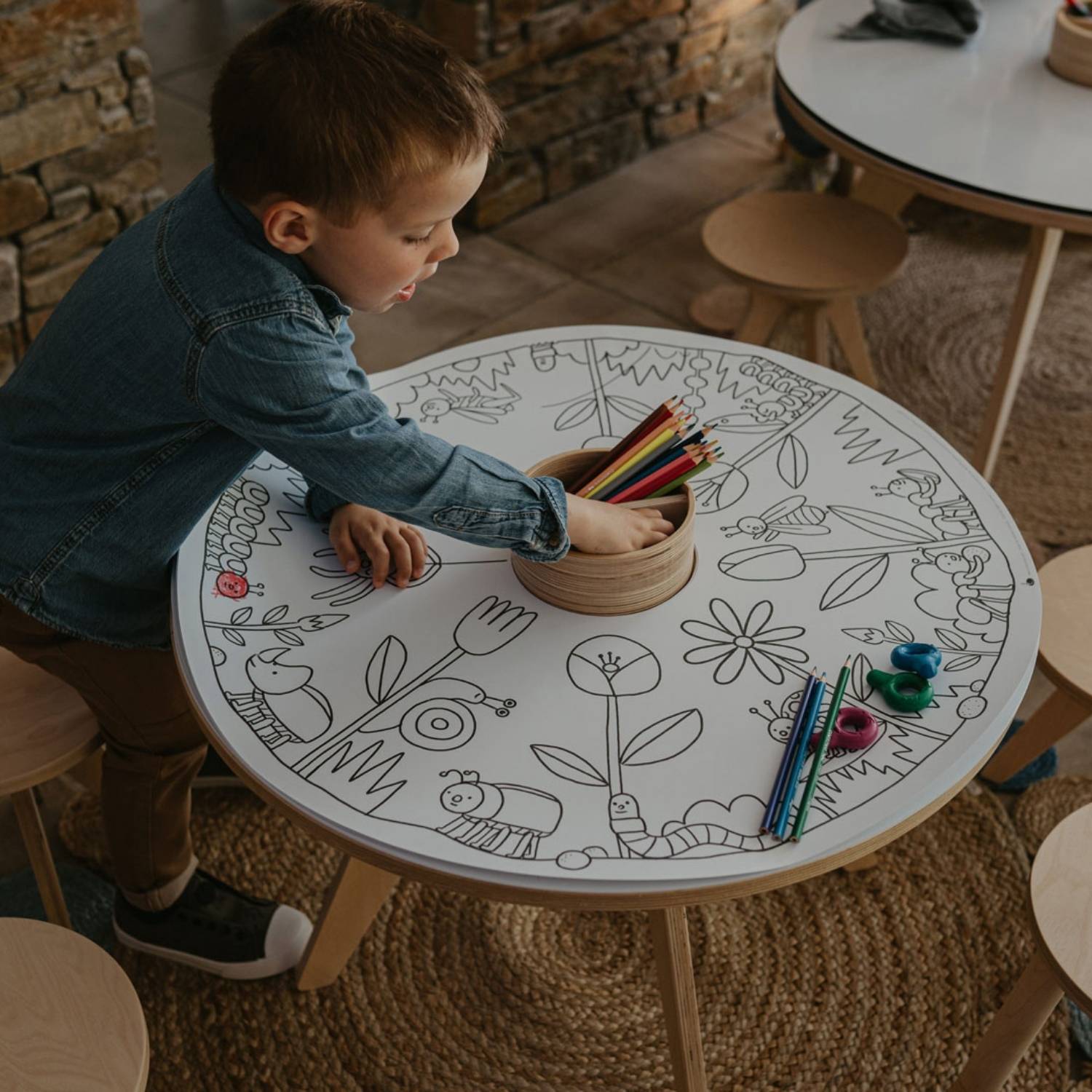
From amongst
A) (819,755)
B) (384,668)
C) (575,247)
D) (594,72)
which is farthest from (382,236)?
(594,72)

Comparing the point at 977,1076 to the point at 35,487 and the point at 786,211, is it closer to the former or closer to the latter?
the point at 35,487

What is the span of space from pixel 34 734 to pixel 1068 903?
3.94 ft

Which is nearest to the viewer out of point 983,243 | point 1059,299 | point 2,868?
point 2,868

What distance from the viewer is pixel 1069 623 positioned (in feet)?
5.70

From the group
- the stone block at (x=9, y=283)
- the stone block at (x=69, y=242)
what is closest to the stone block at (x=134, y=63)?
the stone block at (x=69, y=242)

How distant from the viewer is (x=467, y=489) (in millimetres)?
1240

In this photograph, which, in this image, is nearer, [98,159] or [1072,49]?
[1072,49]

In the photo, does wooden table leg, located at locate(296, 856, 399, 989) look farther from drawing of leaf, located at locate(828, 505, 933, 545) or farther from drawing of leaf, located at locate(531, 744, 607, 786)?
drawing of leaf, located at locate(828, 505, 933, 545)

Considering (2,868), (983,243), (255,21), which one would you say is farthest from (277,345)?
(255,21)

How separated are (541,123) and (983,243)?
1.27m

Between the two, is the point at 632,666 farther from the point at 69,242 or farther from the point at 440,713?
the point at 69,242

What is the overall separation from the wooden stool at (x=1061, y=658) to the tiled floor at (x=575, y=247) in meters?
1.51

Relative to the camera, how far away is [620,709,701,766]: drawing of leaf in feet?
3.84

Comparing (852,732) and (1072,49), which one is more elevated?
(1072,49)
